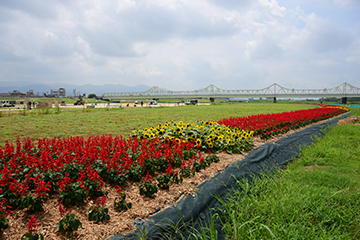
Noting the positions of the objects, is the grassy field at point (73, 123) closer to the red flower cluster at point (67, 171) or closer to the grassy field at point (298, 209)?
the red flower cluster at point (67, 171)

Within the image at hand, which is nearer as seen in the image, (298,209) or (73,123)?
(298,209)

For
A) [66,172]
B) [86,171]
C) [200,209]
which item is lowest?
[200,209]

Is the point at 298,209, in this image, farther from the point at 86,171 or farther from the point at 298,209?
the point at 86,171

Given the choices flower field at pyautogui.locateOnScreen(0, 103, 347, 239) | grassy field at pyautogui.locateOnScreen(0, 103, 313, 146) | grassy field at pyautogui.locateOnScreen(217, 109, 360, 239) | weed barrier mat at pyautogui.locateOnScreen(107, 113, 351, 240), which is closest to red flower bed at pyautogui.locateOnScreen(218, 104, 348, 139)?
flower field at pyautogui.locateOnScreen(0, 103, 347, 239)

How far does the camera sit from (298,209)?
312 centimetres

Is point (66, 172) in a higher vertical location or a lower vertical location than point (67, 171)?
higher

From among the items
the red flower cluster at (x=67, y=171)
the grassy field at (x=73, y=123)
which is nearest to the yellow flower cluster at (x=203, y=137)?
the red flower cluster at (x=67, y=171)

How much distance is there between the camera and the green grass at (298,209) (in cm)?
271

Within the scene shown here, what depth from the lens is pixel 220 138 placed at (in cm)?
604

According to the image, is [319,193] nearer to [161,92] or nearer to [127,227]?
[127,227]

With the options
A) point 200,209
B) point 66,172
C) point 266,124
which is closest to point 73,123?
point 66,172

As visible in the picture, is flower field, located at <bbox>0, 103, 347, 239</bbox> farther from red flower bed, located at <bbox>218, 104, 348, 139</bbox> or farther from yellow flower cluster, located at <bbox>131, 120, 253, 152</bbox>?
red flower bed, located at <bbox>218, 104, 348, 139</bbox>

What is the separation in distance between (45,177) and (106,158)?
1.03m

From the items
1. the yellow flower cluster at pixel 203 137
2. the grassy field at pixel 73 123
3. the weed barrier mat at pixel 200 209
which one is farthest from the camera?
the grassy field at pixel 73 123
